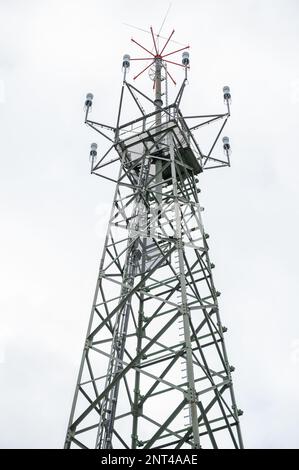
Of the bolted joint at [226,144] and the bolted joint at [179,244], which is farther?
the bolted joint at [226,144]

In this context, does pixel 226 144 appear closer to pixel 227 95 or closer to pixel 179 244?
pixel 227 95

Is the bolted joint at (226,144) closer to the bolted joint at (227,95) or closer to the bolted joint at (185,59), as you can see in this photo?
the bolted joint at (227,95)

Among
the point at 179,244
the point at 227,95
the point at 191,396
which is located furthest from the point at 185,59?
the point at 191,396

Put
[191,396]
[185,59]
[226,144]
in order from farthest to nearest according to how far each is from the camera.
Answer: [226,144], [185,59], [191,396]

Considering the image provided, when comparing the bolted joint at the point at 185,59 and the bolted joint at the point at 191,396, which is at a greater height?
the bolted joint at the point at 185,59

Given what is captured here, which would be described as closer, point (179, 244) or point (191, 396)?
point (191, 396)

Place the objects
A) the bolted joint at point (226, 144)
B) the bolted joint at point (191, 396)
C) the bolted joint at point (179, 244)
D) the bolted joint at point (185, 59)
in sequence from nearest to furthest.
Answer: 1. the bolted joint at point (191, 396)
2. the bolted joint at point (179, 244)
3. the bolted joint at point (185, 59)
4. the bolted joint at point (226, 144)

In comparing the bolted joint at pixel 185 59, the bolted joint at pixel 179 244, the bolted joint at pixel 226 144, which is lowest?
the bolted joint at pixel 179 244

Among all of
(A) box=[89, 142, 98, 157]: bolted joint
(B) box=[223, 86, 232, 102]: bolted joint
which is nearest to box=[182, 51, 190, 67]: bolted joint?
(B) box=[223, 86, 232, 102]: bolted joint

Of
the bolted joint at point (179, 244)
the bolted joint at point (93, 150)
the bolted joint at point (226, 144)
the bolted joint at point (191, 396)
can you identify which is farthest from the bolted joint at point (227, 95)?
the bolted joint at point (191, 396)

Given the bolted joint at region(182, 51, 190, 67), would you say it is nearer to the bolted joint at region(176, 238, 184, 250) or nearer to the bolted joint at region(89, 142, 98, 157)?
the bolted joint at region(89, 142, 98, 157)

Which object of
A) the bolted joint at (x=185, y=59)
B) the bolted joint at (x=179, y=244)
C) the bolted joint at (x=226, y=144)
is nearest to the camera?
the bolted joint at (x=179, y=244)
